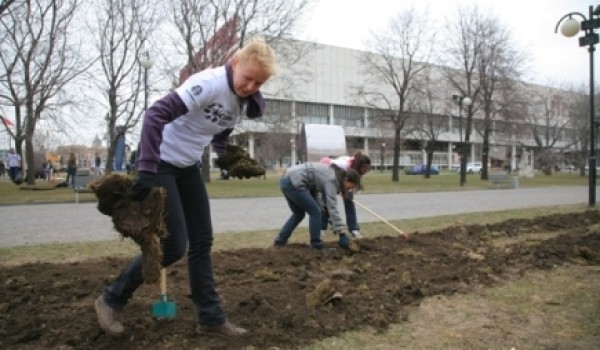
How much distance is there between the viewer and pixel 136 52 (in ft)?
81.9

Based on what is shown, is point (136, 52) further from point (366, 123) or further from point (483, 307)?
point (366, 123)

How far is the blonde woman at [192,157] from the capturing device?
2.63 meters

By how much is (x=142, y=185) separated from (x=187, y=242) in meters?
0.62

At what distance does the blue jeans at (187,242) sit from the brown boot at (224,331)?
32 mm

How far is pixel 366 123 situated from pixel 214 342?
250 feet

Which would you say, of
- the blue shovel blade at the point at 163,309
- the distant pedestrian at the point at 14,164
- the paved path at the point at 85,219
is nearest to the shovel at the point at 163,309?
the blue shovel blade at the point at 163,309

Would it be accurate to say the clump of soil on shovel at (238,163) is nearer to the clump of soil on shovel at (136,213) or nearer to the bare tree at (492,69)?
the clump of soil on shovel at (136,213)

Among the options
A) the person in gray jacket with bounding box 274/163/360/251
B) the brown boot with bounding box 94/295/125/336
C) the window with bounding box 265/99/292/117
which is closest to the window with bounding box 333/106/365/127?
the window with bounding box 265/99/292/117

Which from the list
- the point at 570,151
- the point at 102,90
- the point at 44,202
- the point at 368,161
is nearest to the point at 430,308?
the point at 368,161

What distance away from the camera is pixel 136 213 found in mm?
2691

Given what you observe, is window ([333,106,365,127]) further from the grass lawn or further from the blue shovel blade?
the blue shovel blade

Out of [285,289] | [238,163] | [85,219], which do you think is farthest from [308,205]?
[85,219]

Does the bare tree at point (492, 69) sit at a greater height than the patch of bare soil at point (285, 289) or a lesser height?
greater

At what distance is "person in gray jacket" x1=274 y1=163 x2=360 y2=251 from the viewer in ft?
19.9
